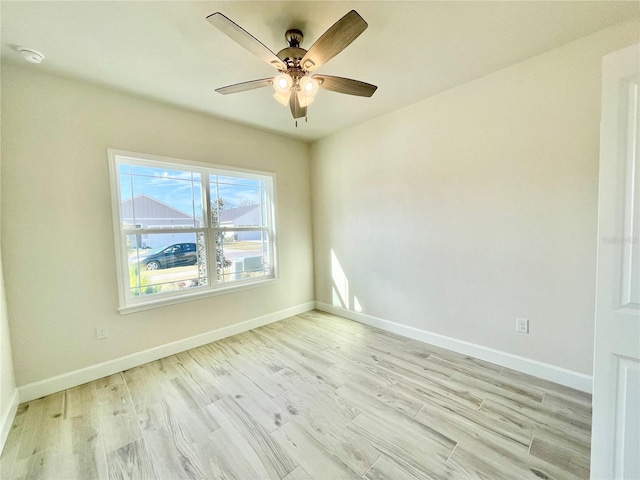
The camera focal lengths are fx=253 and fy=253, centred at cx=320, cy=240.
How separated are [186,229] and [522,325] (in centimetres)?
352

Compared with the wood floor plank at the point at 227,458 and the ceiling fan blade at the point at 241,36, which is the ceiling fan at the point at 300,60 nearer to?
the ceiling fan blade at the point at 241,36

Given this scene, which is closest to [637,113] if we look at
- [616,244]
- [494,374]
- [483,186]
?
[616,244]

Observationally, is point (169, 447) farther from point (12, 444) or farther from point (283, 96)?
point (283, 96)

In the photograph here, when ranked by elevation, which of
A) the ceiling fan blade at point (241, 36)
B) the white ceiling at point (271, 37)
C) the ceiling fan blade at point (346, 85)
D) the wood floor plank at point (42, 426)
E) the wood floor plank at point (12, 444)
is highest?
the white ceiling at point (271, 37)

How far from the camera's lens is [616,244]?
106cm

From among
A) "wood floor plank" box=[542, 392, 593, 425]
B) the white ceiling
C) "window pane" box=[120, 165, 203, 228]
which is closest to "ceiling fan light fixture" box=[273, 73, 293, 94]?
the white ceiling

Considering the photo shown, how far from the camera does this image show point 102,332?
2.37 m

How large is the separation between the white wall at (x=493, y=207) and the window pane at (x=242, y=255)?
1.34 metres

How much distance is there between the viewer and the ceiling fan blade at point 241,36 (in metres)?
1.23

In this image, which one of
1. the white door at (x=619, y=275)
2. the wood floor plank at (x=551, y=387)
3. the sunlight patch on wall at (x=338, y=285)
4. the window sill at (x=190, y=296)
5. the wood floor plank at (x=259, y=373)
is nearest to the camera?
the white door at (x=619, y=275)

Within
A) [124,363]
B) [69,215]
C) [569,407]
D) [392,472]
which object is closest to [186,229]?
[69,215]

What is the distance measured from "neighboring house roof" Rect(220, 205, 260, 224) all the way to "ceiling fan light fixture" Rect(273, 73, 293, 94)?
77.4 inches

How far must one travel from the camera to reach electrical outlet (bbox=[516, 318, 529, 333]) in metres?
2.22

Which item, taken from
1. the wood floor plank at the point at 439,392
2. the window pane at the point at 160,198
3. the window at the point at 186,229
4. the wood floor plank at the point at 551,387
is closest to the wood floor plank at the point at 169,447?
the window at the point at 186,229
